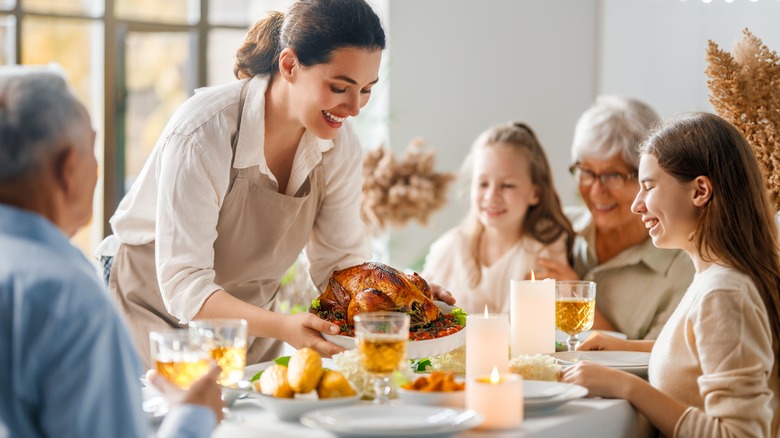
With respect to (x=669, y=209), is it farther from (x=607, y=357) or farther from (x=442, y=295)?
(x=442, y=295)

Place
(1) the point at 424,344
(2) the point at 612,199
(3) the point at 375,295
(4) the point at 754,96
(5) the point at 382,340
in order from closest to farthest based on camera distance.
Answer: (5) the point at 382,340 < (1) the point at 424,344 < (3) the point at 375,295 < (4) the point at 754,96 < (2) the point at 612,199

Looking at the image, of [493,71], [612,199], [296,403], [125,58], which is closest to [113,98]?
[125,58]

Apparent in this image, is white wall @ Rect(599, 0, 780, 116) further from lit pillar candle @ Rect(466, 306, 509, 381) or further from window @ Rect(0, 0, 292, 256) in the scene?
lit pillar candle @ Rect(466, 306, 509, 381)

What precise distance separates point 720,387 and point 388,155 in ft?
9.47

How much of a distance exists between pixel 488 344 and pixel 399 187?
8.78 feet

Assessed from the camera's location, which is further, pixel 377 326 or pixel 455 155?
pixel 455 155

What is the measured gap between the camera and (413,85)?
5688mm

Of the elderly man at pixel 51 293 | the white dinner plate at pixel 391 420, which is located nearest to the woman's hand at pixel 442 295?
the white dinner plate at pixel 391 420

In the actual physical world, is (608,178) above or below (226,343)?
above

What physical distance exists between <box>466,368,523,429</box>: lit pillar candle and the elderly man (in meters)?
0.60

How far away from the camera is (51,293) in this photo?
1291mm

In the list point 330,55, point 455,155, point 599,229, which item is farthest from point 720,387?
point 455,155

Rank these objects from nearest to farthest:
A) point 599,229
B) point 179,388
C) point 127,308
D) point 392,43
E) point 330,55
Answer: point 179,388
point 330,55
point 127,308
point 599,229
point 392,43

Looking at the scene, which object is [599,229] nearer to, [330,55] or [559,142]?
[330,55]
